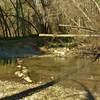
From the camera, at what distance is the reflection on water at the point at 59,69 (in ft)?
43.7

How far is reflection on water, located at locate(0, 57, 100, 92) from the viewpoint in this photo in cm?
1330

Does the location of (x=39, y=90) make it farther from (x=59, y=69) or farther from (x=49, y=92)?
(x=59, y=69)

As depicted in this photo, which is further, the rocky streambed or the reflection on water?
the reflection on water

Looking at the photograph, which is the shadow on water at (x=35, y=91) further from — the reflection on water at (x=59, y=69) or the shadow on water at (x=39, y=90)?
the reflection on water at (x=59, y=69)

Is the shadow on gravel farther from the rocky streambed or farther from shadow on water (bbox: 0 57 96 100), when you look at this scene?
the rocky streambed

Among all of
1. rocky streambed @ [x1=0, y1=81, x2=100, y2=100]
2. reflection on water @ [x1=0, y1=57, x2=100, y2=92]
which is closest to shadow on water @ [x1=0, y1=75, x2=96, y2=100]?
rocky streambed @ [x1=0, y1=81, x2=100, y2=100]

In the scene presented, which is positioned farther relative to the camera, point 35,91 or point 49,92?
point 35,91

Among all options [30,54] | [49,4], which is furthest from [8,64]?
[49,4]

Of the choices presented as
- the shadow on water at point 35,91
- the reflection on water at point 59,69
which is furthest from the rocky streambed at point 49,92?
the reflection on water at point 59,69

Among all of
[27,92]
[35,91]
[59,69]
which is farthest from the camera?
[59,69]

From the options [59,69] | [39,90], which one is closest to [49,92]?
[39,90]

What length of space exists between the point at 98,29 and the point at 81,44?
10.0 ft

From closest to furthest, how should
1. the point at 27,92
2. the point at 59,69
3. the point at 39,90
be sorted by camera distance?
1. the point at 27,92
2. the point at 39,90
3. the point at 59,69

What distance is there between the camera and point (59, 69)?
1528 cm
